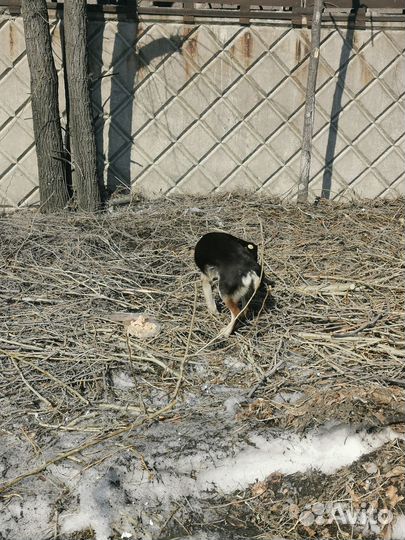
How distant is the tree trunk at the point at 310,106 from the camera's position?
594cm

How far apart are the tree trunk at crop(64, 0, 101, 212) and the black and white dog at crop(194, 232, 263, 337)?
206 cm

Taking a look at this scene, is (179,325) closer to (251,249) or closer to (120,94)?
(251,249)

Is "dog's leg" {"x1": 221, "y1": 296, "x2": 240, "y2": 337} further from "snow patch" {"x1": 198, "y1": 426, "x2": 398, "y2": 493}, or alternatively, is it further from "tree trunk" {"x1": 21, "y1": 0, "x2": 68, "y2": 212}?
"tree trunk" {"x1": 21, "y1": 0, "x2": 68, "y2": 212}

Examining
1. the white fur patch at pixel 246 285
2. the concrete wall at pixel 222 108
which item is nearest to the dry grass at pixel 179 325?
the white fur patch at pixel 246 285

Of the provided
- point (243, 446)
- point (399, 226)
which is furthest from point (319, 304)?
point (399, 226)

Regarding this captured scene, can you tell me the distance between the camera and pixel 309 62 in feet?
20.6

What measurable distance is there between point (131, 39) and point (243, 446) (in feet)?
14.1

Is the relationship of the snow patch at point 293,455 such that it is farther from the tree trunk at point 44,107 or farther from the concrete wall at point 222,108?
the concrete wall at point 222,108

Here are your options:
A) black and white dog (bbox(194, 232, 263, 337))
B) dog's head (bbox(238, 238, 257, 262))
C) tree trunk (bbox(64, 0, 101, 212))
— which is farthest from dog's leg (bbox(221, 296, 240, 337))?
tree trunk (bbox(64, 0, 101, 212))

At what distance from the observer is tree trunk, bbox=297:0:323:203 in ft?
19.5

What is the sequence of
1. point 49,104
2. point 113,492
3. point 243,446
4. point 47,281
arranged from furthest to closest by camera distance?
point 49,104 < point 47,281 < point 243,446 < point 113,492

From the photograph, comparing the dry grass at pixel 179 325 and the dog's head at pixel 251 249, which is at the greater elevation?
the dog's head at pixel 251 249

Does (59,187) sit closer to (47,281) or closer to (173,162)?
(173,162)

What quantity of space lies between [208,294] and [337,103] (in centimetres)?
322
